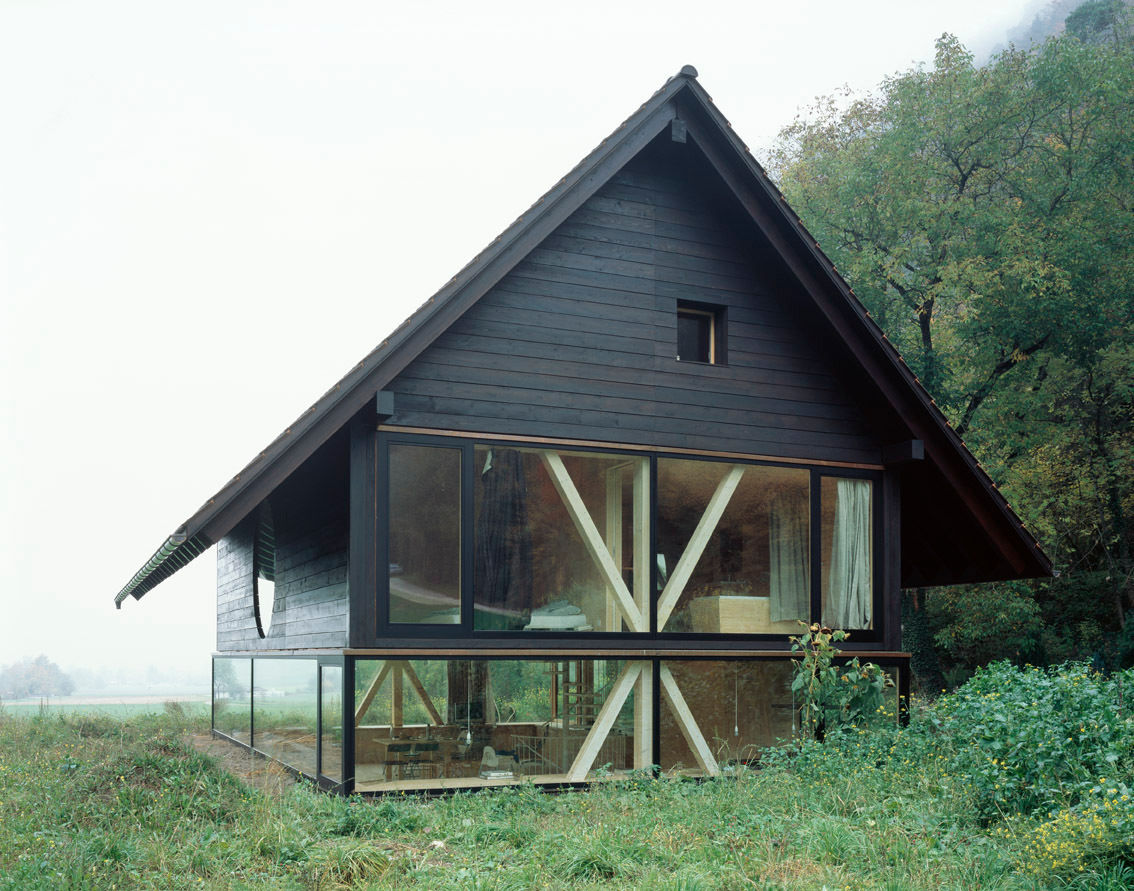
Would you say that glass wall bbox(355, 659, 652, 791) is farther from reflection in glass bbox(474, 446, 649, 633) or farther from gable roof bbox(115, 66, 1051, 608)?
gable roof bbox(115, 66, 1051, 608)

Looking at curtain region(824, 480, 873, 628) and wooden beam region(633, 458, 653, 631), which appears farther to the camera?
curtain region(824, 480, 873, 628)

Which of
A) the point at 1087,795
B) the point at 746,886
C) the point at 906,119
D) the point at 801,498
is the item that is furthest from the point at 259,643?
the point at 906,119

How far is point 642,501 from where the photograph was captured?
34.7 ft

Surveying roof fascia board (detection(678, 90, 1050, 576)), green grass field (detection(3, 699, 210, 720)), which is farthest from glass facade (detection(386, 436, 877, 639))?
green grass field (detection(3, 699, 210, 720))

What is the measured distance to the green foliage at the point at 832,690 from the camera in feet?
34.1

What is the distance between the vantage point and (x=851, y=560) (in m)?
11.6

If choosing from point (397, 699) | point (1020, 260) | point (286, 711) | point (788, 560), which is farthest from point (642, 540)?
point (1020, 260)

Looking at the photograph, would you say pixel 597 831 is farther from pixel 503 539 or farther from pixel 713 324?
pixel 713 324

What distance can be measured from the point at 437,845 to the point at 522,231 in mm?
5206

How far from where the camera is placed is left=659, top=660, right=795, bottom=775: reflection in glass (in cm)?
1048

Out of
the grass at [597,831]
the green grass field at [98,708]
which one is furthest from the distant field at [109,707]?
the grass at [597,831]

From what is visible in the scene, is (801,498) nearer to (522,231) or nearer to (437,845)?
(522,231)

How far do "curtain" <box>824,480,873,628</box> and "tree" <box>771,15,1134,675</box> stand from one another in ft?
36.6

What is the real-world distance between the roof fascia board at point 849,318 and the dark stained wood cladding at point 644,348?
0.32 metres
